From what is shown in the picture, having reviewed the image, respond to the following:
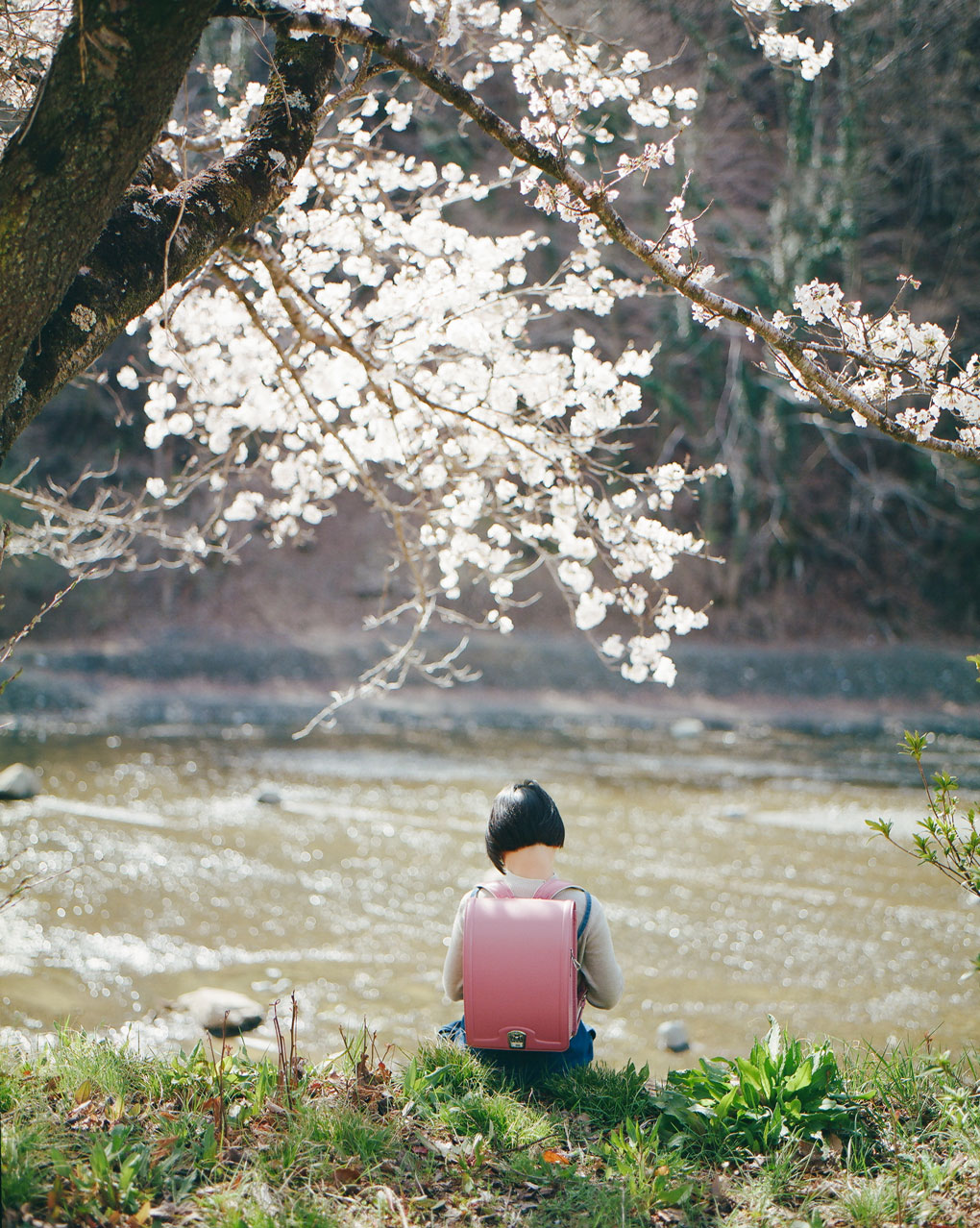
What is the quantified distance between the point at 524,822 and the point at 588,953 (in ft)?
1.43

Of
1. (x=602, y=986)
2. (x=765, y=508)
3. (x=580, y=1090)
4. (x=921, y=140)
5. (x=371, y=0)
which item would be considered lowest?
(x=580, y=1090)

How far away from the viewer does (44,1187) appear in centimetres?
223

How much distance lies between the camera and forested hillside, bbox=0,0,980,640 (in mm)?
17078

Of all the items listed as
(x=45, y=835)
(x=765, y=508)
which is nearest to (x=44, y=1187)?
(x=45, y=835)

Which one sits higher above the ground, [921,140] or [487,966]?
[921,140]

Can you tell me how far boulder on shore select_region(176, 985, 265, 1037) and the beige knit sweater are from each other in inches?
100

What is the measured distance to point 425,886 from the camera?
7520 mm

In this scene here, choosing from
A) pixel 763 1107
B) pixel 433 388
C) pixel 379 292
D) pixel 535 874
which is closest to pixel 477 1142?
pixel 535 874

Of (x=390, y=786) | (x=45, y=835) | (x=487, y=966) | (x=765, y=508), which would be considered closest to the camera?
(x=487, y=966)

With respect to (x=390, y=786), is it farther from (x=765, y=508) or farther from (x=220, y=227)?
(x=765, y=508)

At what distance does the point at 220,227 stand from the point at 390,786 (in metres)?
7.64

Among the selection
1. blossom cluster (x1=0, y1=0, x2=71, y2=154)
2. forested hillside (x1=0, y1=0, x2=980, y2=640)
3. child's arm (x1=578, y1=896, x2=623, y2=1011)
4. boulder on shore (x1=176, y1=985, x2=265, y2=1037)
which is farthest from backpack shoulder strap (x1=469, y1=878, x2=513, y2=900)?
forested hillside (x1=0, y1=0, x2=980, y2=640)

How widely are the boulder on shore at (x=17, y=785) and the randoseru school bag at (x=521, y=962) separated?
7.46 m

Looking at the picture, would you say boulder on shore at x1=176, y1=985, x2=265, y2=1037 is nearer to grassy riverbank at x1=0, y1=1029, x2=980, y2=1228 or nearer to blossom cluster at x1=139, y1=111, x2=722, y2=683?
grassy riverbank at x1=0, y1=1029, x2=980, y2=1228
